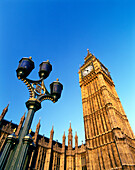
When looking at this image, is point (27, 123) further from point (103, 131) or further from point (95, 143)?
point (95, 143)

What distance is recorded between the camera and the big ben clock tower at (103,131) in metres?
18.9

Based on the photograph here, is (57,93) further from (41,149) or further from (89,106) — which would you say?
(89,106)

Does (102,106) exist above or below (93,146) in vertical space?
above

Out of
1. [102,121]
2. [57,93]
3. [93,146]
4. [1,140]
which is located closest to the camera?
[57,93]

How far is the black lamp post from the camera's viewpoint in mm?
3655

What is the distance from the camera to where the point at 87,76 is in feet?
123

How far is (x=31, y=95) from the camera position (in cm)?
509

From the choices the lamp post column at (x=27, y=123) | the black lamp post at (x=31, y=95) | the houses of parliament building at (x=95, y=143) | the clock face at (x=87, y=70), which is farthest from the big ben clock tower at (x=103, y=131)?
the lamp post column at (x=27, y=123)

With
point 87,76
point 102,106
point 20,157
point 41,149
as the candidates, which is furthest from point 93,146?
point 20,157

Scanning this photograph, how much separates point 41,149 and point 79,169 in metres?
8.25

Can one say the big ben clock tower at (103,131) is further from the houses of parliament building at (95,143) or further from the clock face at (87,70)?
the clock face at (87,70)

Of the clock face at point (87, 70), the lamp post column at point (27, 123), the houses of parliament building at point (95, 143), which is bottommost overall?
the lamp post column at point (27, 123)

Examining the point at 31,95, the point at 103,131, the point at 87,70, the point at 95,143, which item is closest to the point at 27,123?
the point at 31,95

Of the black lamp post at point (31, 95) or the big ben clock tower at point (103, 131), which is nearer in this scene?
the black lamp post at point (31, 95)
